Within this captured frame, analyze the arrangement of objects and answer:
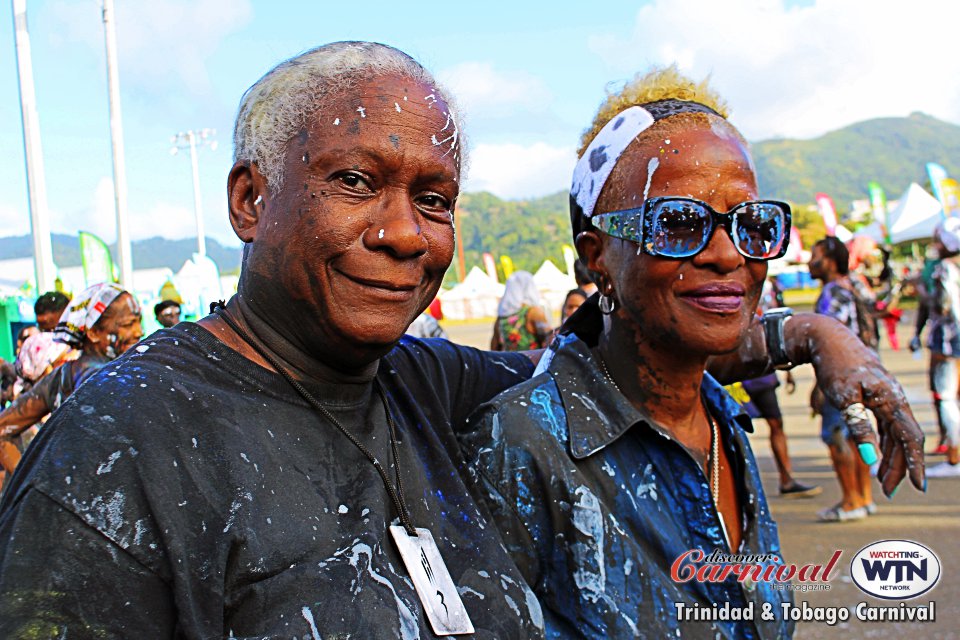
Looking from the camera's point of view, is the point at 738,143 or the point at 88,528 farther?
the point at 738,143

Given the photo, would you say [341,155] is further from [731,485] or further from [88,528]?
[731,485]

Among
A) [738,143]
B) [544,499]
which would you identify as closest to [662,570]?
[544,499]

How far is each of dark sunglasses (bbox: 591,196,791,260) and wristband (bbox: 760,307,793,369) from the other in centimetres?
42

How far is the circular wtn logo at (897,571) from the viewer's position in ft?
8.98

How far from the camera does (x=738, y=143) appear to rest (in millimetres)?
1853

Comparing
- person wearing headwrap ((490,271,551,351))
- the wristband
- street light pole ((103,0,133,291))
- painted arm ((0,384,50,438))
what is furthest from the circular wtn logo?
street light pole ((103,0,133,291))

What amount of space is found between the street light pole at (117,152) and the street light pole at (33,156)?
2.01 m

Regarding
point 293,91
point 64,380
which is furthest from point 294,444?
point 64,380

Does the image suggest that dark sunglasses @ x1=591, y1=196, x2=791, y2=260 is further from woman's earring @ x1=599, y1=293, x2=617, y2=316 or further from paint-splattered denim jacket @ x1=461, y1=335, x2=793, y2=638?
paint-splattered denim jacket @ x1=461, y1=335, x2=793, y2=638

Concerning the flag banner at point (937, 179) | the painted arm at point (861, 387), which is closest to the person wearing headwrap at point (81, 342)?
the painted arm at point (861, 387)

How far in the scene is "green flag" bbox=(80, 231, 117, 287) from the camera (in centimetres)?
1487

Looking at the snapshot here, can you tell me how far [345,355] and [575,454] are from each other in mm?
614

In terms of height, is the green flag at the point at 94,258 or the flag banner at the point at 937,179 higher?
the flag banner at the point at 937,179

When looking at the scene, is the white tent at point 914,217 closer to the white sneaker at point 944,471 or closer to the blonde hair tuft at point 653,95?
the white sneaker at point 944,471
